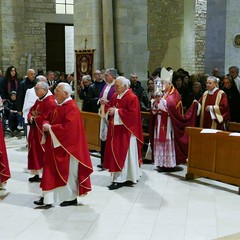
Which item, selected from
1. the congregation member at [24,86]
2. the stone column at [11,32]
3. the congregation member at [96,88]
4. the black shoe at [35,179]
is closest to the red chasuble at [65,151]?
the black shoe at [35,179]

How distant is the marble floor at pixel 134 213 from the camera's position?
5227mm

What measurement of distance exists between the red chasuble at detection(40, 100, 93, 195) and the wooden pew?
2.23m

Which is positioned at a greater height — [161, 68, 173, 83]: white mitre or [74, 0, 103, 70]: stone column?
[74, 0, 103, 70]: stone column

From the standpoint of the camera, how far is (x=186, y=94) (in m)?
10.0

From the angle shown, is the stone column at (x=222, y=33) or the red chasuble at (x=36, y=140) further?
the stone column at (x=222, y=33)

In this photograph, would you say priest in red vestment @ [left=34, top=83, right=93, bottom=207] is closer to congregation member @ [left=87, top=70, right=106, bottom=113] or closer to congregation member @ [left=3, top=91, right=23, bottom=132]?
congregation member @ [left=87, top=70, right=106, bottom=113]

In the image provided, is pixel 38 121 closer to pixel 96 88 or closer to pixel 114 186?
pixel 114 186

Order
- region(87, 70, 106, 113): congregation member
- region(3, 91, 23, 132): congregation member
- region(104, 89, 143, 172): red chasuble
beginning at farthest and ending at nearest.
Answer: region(3, 91, 23, 132): congregation member
region(87, 70, 106, 113): congregation member
region(104, 89, 143, 172): red chasuble

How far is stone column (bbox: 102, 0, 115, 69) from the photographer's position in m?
11.2

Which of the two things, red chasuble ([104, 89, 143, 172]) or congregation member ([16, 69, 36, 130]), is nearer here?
red chasuble ([104, 89, 143, 172])

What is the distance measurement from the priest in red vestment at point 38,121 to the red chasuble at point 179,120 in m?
2.23

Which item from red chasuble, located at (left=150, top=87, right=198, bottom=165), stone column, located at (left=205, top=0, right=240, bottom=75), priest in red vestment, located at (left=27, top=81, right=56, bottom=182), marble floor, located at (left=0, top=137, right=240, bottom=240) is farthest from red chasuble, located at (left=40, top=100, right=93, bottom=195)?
stone column, located at (left=205, top=0, right=240, bottom=75)

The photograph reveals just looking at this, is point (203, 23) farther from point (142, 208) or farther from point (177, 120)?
point (142, 208)

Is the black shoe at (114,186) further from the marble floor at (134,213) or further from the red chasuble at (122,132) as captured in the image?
the red chasuble at (122,132)
